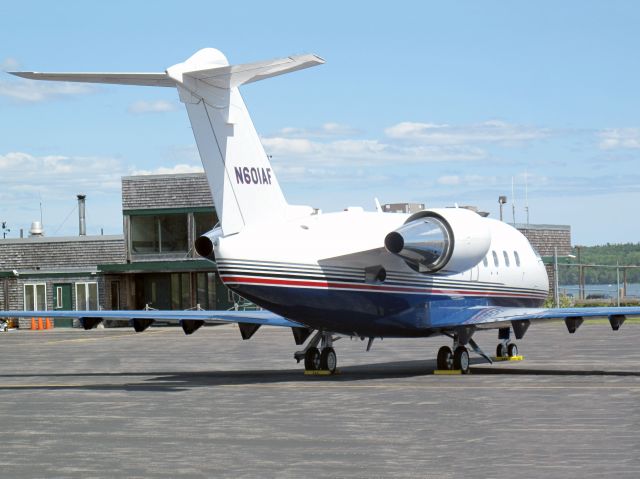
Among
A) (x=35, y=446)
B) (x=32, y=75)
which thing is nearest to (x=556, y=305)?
(x=32, y=75)

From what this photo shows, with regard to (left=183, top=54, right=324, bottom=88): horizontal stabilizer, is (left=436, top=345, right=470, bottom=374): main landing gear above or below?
below

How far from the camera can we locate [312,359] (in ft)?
82.5

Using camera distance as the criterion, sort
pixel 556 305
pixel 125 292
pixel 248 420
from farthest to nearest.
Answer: pixel 125 292, pixel 556 305, pixel 248 420

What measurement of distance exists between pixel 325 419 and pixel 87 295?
52.1 metres

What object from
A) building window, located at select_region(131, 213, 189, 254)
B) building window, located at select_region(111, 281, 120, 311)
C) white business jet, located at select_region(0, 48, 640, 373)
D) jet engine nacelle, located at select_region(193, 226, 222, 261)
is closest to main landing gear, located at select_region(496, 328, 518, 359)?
white business jet, located at select_region(0, 48, 640, 373)

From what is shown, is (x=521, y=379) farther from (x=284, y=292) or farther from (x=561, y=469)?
(x=561, y=469)

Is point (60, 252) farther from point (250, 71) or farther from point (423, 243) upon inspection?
point (250, 71)

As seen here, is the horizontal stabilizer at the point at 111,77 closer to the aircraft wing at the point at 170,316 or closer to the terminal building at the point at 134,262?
the aircraft wing at the point at 170,316

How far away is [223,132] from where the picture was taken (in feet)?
68.8

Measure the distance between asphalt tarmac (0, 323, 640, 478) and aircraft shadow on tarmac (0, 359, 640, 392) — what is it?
0.05m

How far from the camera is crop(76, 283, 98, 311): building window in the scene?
6638cm

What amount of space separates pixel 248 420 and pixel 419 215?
345 inches

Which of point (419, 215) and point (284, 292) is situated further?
point (419, 215)

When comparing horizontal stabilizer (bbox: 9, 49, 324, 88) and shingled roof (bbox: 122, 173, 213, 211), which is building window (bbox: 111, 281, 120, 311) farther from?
horizontal stabilizer (bbox: 9, 49, 324, 88)
